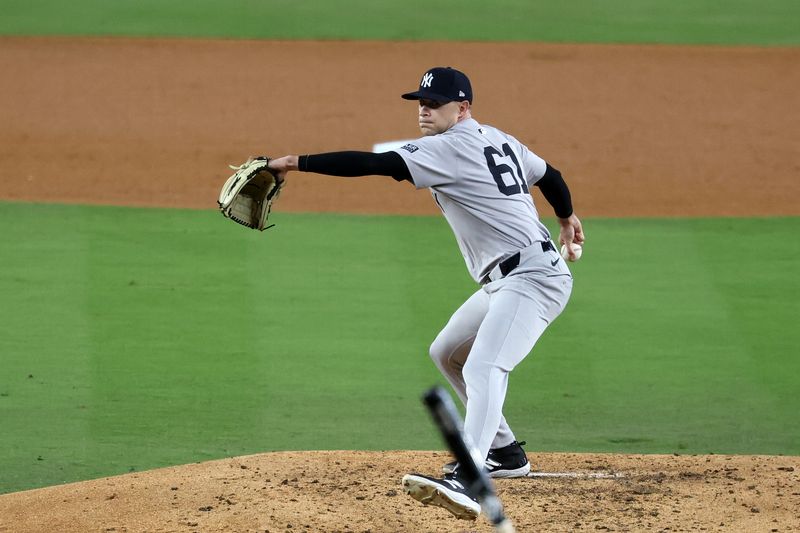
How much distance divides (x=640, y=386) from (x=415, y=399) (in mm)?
1505

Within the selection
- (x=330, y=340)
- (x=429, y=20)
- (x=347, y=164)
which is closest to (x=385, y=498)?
(x=347, y=164)

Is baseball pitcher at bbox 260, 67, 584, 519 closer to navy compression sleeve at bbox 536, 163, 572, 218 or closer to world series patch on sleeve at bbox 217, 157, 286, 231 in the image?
world series patch on sleeve at bbox 217, 157, 286, 231

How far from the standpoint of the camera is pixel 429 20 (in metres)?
21.6

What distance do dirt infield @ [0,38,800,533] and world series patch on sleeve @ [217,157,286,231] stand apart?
1364mm

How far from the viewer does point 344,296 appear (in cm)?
1077

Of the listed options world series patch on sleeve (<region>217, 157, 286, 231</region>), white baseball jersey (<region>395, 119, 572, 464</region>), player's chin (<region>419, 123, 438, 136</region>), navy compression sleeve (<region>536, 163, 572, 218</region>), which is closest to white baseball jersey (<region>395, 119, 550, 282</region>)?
white baseball jersey (<region>395, 119, 572, 464</region>)

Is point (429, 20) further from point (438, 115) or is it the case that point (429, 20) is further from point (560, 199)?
point (438, 115)

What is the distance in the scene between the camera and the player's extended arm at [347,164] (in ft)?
19.0

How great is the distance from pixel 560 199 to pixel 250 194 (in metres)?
1.61

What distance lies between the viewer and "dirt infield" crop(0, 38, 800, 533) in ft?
23.3

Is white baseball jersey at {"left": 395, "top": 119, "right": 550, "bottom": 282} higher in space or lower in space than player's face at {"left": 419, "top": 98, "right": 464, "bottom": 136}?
lower

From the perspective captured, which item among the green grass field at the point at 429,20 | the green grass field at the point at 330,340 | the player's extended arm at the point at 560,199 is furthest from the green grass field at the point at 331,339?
the green grass field at the point at 429,20

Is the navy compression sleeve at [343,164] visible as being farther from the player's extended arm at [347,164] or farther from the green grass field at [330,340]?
the green grass field at [330,340]

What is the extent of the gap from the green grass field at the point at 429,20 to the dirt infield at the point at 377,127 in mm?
729
